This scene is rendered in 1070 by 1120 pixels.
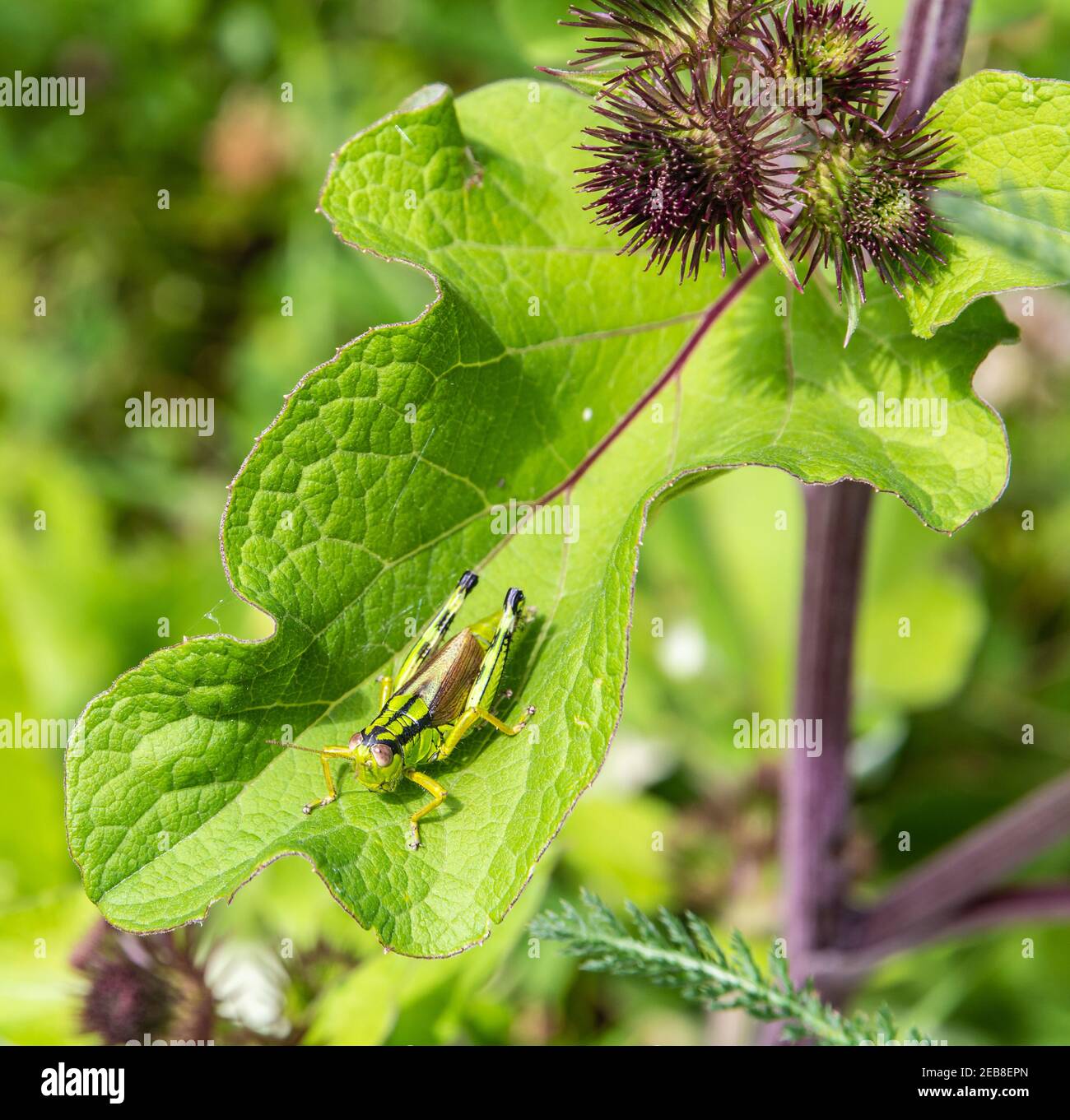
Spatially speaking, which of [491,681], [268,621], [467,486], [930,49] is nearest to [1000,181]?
[930,49]

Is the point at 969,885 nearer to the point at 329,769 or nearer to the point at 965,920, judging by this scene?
the point at 965,920

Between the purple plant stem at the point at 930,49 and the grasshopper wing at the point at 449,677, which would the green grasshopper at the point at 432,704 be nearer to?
the grasshopper wing at the point at 449,677

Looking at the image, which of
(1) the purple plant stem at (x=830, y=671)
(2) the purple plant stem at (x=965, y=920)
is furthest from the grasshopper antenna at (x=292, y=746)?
(2) the purple plant stem at (x=965, y=920)

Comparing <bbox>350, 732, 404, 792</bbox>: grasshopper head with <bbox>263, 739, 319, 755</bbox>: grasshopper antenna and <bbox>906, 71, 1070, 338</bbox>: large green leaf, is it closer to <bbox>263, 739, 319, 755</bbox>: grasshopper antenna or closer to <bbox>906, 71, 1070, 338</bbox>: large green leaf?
<bbox>263, 739, 319, 755</bbox>: grasshopper antenna

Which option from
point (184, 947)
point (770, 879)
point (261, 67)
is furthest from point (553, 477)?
point (261, 67)

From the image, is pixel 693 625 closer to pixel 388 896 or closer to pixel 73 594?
pixel 73 594

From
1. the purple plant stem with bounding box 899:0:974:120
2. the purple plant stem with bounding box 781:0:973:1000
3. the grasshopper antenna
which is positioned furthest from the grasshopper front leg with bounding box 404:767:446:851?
the purple plant stem with bounding box 899:0:974:120
